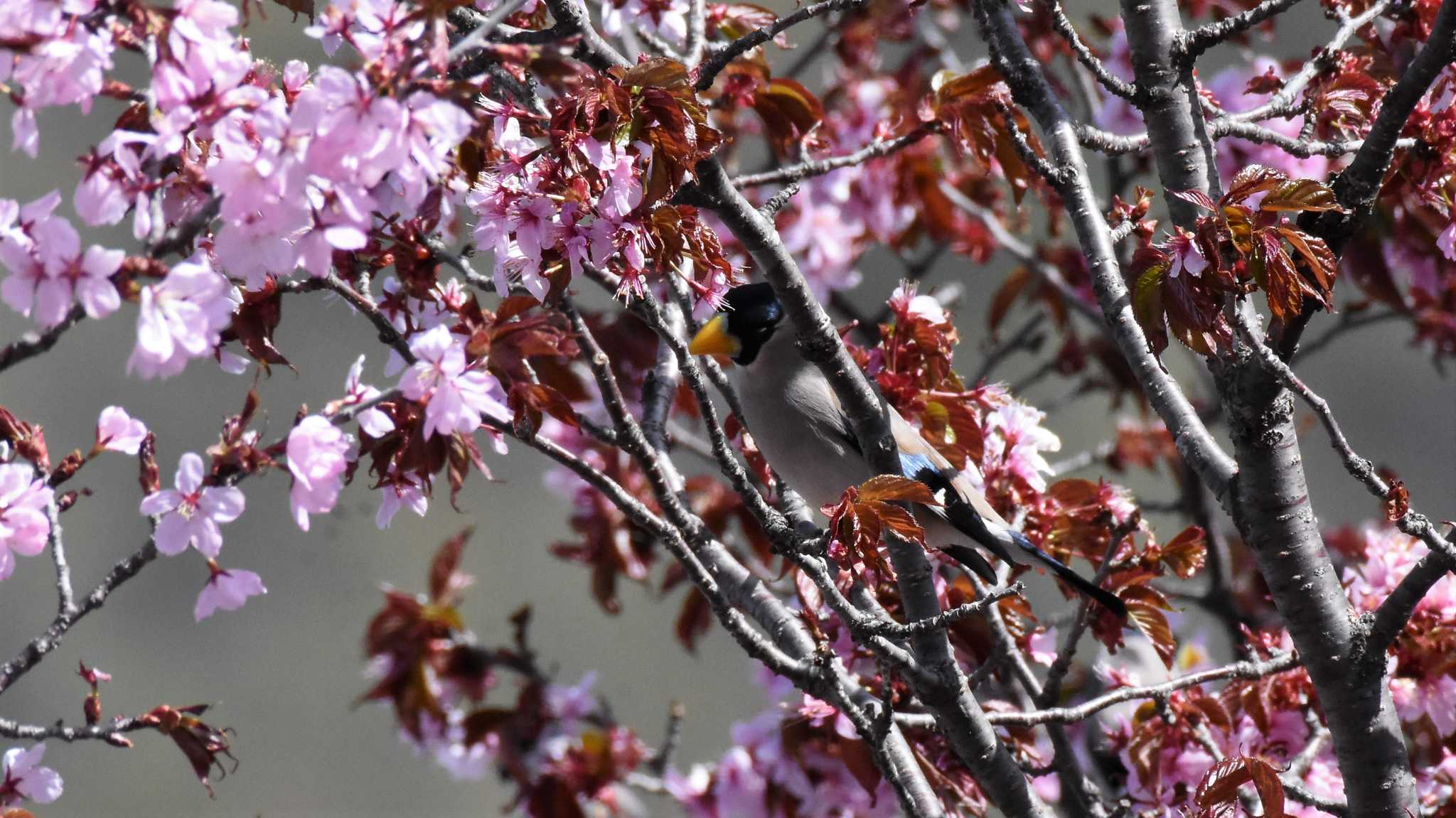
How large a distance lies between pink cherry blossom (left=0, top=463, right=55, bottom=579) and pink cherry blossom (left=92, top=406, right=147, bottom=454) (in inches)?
2.9

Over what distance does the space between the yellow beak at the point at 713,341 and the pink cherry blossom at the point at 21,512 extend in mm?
1093

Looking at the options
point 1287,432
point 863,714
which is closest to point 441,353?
point 863,714

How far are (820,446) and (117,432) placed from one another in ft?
4.71

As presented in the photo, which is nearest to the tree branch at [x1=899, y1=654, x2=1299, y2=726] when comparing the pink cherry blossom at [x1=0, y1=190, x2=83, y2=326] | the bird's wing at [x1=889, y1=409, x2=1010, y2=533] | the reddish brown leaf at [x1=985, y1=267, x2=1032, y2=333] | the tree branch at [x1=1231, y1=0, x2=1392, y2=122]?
the bird's wing at [x1=889, y1=409, x2=1010, y2=533]

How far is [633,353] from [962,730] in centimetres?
160

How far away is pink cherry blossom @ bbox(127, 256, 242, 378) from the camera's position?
42.8 inches

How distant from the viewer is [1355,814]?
1764 millimetres

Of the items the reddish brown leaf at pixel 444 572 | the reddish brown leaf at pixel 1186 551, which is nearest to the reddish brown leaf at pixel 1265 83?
the reddish brown leaf at pixel 1186 551

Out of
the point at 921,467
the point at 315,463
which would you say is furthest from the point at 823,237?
the point at 315,463

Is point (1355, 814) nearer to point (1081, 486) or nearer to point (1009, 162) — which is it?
point (1081, 486)

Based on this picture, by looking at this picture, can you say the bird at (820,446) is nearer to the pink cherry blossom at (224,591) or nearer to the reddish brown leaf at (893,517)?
the reddish brown leaf at (893,517)

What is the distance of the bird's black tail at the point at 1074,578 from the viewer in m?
2.09

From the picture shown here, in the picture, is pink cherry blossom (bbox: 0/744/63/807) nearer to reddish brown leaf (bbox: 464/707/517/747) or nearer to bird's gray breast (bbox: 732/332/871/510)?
bird's gray breast (bbox: 732/332/871/510)

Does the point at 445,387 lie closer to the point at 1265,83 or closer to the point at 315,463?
the point at 315,463
